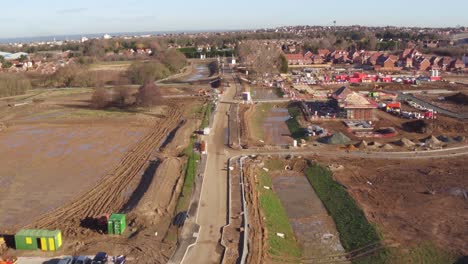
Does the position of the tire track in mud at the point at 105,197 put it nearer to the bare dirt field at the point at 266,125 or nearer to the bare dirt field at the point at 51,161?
the bare dirt field at the point at 51,161

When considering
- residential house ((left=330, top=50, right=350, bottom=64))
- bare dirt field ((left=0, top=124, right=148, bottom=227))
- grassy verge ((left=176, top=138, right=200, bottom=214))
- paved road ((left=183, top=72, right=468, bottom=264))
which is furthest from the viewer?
residential house ((left=330, top=50, right=350, bottom=64))

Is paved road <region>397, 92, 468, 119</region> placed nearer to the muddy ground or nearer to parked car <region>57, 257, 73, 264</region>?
the muddy ground

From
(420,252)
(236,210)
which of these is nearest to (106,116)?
(236,210)

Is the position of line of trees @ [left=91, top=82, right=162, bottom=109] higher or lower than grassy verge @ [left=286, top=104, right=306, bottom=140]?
higher

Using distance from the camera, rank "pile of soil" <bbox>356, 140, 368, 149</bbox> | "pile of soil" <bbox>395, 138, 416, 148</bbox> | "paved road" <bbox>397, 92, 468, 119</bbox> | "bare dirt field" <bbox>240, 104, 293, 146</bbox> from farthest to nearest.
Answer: "paved road" <bbox>397, 92, 468, 119</bbox> < "bare dirt field" <bbox>240, 104, 293, 146</bbox> < "pile of soil" <bbox>395, 138, 416, 148</bbox> < "pile of soil" <bbox>356, 140, 368, 149</bbox>

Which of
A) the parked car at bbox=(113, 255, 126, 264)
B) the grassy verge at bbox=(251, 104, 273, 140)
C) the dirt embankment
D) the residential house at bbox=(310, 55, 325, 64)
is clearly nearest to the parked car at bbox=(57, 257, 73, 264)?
the parked car at bbox=(113, 255, 126, 264)

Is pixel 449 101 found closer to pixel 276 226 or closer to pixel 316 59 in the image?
pixel 276 226

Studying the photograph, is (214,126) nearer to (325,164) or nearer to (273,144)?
(273,144)

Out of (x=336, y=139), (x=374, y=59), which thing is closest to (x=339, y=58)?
(x=374, y=59)
